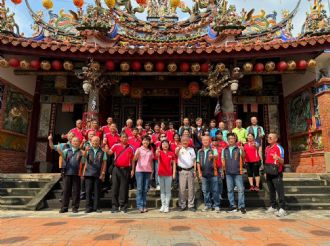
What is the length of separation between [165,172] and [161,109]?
478 centimetres

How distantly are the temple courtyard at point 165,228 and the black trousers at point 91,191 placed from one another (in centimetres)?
22

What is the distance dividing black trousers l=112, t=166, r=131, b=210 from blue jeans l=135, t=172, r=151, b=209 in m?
0.23

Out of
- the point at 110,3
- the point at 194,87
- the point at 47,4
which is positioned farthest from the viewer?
the point at 47,4

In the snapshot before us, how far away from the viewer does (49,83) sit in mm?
8992

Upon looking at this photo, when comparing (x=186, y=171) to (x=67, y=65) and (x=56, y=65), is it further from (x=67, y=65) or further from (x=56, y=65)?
(x=56, y=65)

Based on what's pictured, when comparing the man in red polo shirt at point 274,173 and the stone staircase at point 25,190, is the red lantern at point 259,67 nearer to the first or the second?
the man in red polo shirt at point 274,173

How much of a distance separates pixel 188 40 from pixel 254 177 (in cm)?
627

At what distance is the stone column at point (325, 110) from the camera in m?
7.02

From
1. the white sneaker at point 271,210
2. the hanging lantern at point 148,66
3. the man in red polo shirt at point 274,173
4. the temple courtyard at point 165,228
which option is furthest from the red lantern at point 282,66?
the white sneaker at point 271,210

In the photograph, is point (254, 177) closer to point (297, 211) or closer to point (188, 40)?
point (297, 211)

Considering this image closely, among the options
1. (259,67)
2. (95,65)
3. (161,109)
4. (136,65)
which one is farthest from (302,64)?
(95,65)

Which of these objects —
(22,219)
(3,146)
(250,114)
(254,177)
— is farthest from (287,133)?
(3,146)

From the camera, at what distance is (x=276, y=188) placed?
→ 15.8ft

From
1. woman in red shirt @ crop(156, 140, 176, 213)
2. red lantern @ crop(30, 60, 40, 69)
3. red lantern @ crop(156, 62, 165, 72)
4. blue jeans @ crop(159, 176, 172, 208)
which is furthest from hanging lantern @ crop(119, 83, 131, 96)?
blue jeans @ crop(159, 176, 172, 208)
